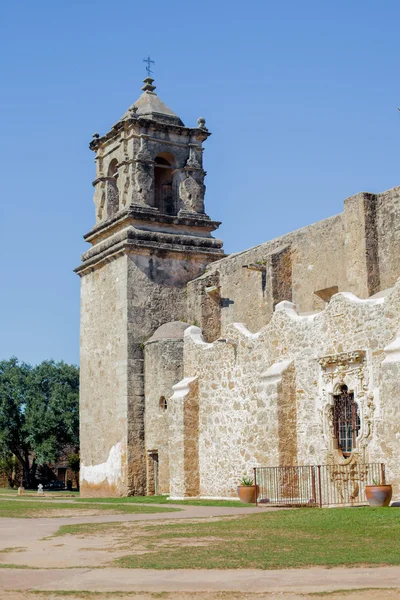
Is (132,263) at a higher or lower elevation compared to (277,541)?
higher

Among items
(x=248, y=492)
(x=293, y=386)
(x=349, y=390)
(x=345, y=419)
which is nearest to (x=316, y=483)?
(x=345, y=419)

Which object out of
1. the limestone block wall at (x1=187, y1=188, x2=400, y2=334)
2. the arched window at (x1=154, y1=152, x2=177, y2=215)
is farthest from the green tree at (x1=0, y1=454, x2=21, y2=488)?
the limestone block wall at (x1=187, y1=188, x2=400, y2=334)

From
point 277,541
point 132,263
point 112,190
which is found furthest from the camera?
point 112,190

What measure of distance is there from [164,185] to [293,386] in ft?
38.3

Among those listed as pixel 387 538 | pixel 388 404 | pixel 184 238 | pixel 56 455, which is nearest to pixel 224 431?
pixel 388 404

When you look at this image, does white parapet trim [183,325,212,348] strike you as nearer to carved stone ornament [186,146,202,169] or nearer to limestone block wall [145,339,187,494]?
limestone block wall [145,339,187,494]

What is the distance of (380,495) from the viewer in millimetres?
14734

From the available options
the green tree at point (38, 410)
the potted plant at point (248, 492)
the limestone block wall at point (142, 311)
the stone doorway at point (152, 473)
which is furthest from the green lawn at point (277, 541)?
the green tree at point (38, 410)

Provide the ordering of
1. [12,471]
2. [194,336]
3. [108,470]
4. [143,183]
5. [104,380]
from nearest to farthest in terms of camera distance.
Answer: [194,336], [108,470], [104,380], [143,183], [12,471]

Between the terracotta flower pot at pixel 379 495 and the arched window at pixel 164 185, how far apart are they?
14516 mm

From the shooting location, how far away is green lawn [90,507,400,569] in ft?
30.1

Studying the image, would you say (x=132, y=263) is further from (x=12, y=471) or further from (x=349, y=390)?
(x=12, y=471)

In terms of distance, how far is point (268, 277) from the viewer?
23.1m

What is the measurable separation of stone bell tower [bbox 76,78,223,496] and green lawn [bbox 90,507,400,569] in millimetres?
11202
